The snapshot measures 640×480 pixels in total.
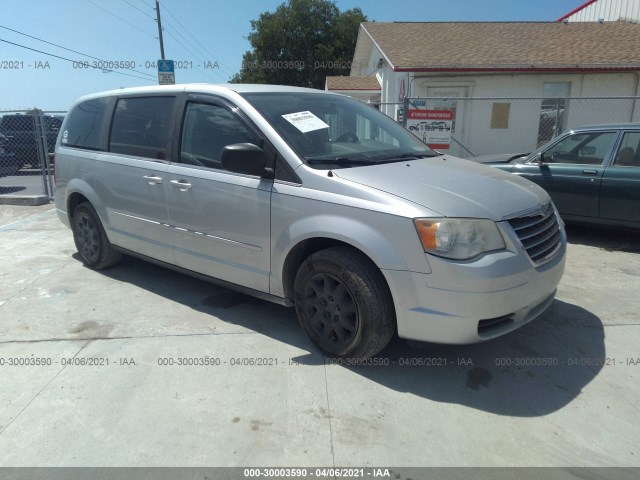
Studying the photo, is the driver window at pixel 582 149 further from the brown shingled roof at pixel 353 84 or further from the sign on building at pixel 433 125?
the brown shingled roof at pixel 353 84

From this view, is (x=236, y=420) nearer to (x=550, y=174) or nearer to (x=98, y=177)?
(x=98, y=177)

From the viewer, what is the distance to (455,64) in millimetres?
12289

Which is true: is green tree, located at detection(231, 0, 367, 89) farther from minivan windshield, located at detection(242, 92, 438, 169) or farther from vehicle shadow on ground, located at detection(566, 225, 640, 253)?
minivan windshield, located at detection(242, 92, 438, 169)

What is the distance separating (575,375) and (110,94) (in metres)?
4.83

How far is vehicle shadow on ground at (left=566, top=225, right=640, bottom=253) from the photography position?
6.08 meters

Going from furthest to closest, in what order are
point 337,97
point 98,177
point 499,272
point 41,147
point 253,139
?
point 41,147 → point 98,177 → point 337,97 → point 253,139 → point 499,272

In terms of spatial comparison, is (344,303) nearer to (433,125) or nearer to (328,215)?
(328,215)

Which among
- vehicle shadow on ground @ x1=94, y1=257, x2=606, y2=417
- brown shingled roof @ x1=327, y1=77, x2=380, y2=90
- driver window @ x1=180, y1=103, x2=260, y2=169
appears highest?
brown shingled roof @ x1=327, y1=77, x2=380, y2=90

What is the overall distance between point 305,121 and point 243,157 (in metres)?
0.64

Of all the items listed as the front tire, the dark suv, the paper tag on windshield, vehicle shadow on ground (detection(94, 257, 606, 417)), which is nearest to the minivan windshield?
the paper tag on windshield

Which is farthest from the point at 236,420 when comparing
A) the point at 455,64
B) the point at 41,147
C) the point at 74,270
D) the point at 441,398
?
the point at 455,64

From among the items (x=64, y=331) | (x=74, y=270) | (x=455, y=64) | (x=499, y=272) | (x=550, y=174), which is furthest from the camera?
(x=455, y=64)

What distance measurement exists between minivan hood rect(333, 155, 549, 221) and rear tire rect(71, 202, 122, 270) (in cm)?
308

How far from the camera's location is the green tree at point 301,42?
113ft
